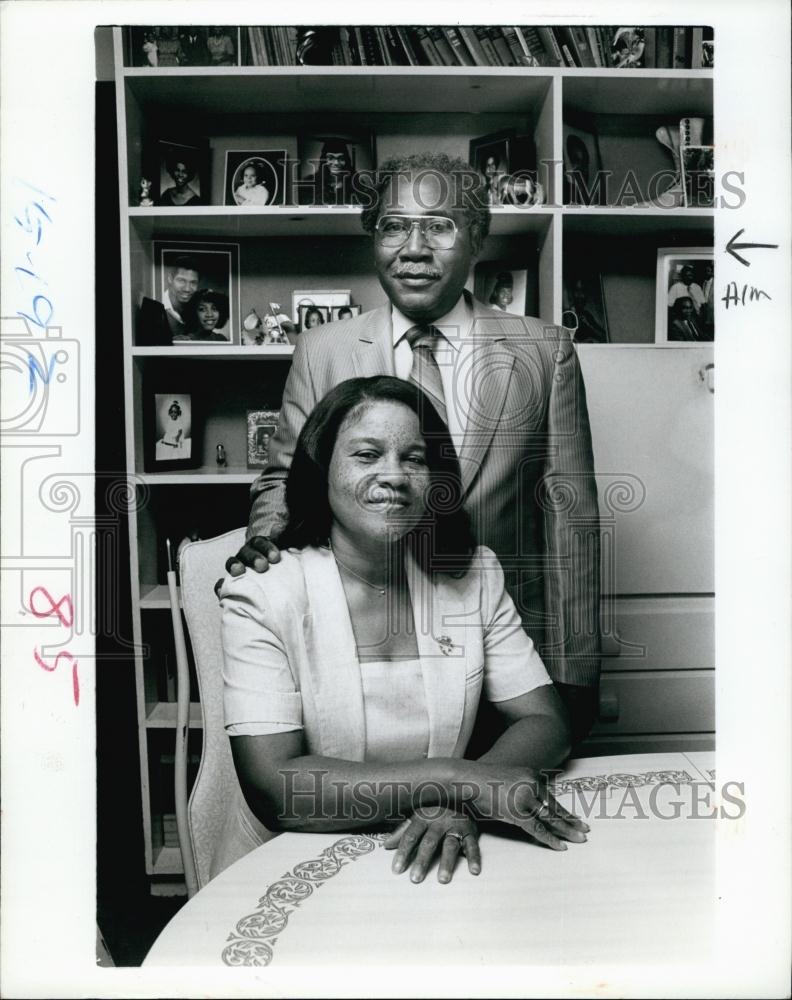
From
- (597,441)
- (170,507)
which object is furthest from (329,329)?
(597,441)

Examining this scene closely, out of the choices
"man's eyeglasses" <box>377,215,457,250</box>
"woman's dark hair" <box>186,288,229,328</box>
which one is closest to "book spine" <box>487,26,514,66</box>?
"man's eyeglasses" <box>377,215,457,250</box>

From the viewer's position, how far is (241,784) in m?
1.48

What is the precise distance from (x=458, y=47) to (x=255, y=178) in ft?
1.47

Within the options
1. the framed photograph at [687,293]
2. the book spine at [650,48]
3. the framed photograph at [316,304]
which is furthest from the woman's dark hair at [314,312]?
the book spine at [650,48]

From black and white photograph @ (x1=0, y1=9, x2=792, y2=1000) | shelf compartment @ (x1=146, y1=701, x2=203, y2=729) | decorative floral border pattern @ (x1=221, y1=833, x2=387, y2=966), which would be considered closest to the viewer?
decorative floral border pattern @ (x1=221, y1=833, x2=387, y2=966)

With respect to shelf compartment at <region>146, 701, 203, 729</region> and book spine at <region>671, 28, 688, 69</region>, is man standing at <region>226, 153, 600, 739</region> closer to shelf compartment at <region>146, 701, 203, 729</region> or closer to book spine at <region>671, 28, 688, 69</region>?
shelf compartment at <region>146, 701, 203, 729</region>

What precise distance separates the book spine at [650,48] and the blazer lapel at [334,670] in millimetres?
1148

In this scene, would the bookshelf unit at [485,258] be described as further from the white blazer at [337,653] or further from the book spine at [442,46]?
the white blazer at [337,653]

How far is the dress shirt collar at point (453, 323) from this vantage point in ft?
5.09

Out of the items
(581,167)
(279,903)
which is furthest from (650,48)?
(279,903)

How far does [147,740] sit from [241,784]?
0.86 ft

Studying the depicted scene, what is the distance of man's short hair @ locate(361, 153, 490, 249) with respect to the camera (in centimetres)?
153

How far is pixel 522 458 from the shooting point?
5.17ft

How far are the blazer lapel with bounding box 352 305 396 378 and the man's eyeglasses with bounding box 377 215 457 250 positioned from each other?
0.41 feet
